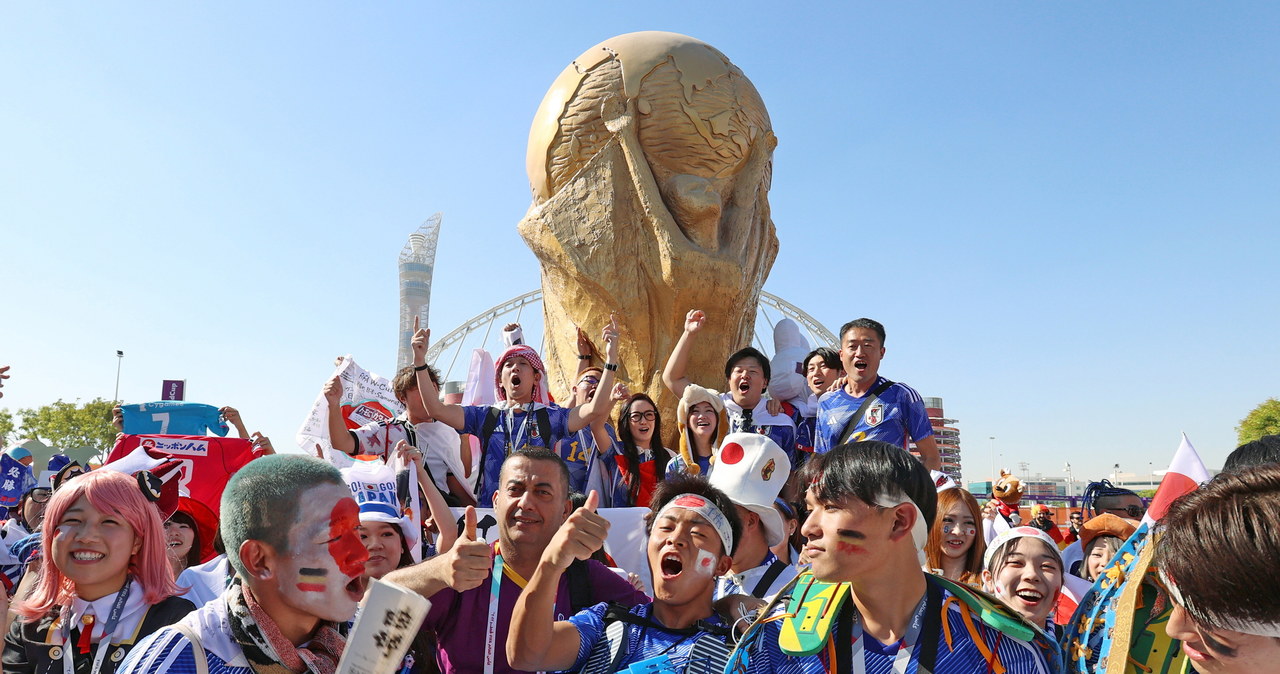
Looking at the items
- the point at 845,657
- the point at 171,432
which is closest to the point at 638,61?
the point at 171,432

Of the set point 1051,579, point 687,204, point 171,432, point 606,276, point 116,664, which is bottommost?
point 116,664

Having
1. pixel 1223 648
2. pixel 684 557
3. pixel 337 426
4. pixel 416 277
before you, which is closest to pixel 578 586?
pixel 684 557

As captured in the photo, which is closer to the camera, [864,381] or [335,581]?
[335,581]

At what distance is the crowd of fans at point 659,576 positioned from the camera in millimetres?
1848

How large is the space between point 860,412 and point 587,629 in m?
3.22

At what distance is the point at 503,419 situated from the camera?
5934 millimetres

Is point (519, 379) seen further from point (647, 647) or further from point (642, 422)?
point (647, 647)

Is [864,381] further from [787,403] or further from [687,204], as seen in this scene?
[687,204]

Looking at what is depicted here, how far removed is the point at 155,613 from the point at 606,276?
7.54 m

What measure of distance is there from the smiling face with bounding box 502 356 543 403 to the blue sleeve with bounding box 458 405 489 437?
0.22 m

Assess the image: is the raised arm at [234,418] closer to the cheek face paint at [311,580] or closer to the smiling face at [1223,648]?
the cheek face paint at [311,580]

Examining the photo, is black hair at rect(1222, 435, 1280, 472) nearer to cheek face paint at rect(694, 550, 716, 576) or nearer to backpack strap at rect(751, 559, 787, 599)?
cheek face paint at rect(694, 550, 716, 576)

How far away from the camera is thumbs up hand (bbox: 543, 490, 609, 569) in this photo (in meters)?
2.57

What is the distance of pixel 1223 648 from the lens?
1452 mm
